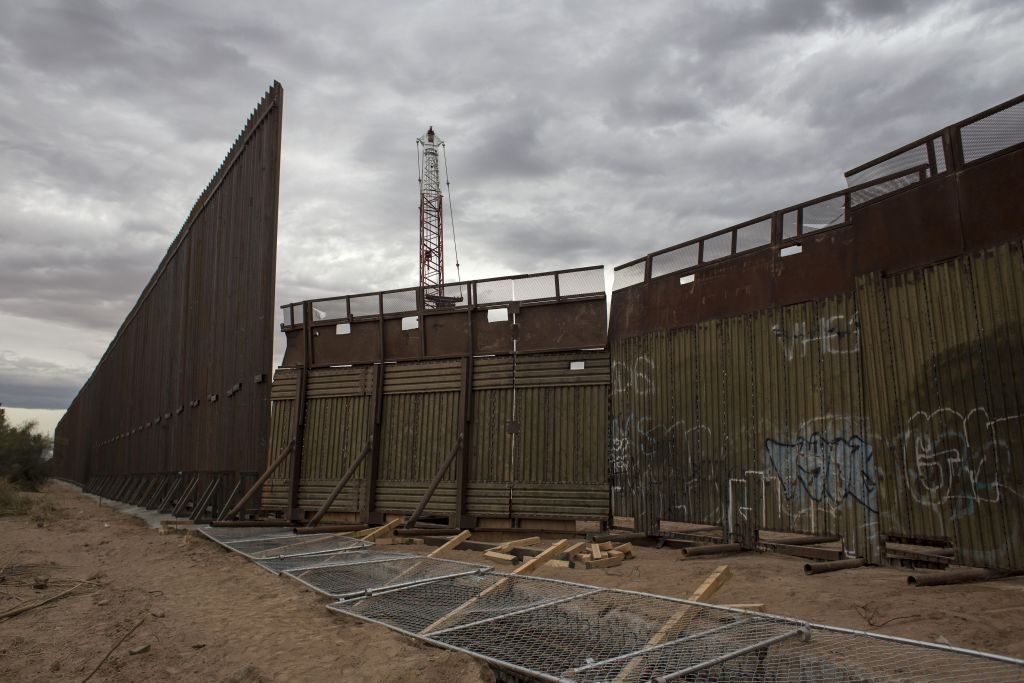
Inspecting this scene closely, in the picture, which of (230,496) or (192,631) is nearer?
(192,631)

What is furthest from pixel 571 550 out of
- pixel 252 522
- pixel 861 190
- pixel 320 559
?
pixel 252 522

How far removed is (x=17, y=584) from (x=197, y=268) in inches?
669

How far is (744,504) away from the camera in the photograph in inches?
377

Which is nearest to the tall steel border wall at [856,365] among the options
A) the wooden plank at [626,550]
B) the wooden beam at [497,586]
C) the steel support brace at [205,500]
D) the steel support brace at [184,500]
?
the wooden plank at [626,550]

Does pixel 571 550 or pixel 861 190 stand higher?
pixel 861 190

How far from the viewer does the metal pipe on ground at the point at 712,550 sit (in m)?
9.44

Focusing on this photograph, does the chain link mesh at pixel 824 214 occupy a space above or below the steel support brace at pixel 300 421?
above

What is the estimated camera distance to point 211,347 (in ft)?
68.7

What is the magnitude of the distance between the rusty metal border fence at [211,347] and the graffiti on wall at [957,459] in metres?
13.2

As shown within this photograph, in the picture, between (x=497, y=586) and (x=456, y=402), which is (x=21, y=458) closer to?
(x=456, y=402)

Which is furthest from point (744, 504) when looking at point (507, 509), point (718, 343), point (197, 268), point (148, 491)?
point (148, 491)

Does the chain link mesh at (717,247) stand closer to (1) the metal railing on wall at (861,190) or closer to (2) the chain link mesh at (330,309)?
(1) the metal railing on wall at (861,190)

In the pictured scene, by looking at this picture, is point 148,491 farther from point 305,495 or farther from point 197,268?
point 305,495

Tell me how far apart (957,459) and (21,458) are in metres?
46.8
